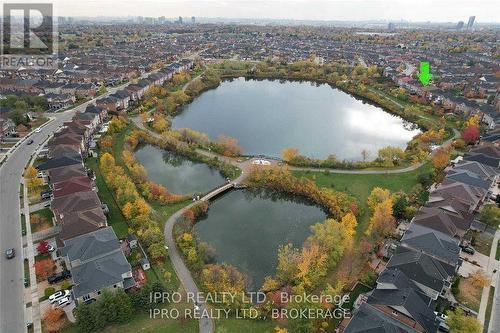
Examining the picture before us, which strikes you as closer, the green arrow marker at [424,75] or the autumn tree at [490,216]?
the autumn tree at [490,216]

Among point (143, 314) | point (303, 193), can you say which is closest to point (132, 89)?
point (303, 193)

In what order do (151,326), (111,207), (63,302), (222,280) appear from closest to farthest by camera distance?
(151,326) → (63,302) → (222,280) → (111,207)

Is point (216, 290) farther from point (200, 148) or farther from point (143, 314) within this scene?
point (200, 148)

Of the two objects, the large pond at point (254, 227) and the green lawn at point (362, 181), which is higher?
the green lawn at point (362, 181)

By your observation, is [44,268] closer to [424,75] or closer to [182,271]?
[182,271]

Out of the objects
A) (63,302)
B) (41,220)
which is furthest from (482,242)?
(41,220)

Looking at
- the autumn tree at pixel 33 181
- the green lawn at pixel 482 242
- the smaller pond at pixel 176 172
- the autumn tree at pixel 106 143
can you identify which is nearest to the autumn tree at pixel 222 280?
the smaller pond at pixel 176 172

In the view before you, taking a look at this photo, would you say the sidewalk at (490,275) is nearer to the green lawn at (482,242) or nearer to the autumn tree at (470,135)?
the green lawn at (482,242)
